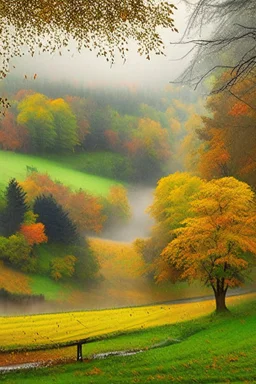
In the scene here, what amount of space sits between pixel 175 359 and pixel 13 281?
9881 millimetres

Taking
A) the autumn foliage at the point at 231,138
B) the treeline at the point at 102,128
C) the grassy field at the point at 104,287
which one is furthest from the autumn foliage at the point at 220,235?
the treeline at the point at 102,128

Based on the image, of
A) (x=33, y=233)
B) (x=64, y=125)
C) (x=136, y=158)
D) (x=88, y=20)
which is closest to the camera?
(x=88, y=20)

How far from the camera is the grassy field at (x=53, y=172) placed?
61.5 ft

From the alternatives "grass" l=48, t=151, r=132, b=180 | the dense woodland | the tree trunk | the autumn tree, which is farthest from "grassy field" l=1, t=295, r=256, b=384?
"grass" l=48, t=151, r=132, b=180

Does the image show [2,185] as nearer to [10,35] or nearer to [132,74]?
[132,74]

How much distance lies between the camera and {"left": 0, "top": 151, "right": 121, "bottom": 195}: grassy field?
18.8 meters

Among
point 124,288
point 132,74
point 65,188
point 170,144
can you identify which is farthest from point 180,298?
point 132,74

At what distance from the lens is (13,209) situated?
17219 mm


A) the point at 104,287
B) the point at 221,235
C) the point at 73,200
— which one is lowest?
the point at 104,287

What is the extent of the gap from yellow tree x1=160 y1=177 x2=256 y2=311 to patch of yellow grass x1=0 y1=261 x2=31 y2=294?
253 inches

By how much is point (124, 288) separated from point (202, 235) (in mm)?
6001

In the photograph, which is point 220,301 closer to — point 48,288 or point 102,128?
point 48,288

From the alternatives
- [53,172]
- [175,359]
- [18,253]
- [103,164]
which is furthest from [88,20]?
[103,164]

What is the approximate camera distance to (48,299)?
632 inches
